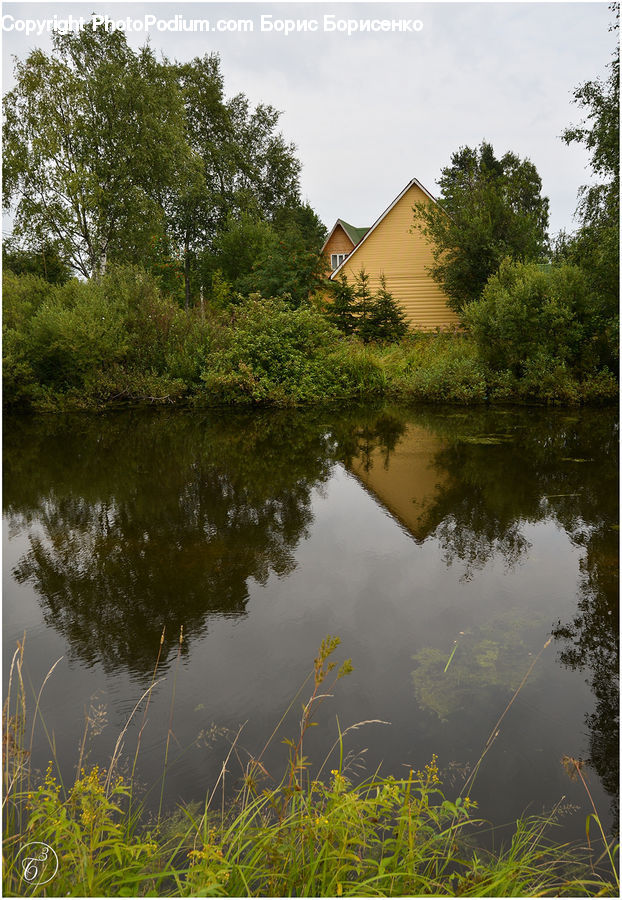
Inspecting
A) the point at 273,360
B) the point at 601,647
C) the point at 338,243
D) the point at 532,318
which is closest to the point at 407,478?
the point at 601,647

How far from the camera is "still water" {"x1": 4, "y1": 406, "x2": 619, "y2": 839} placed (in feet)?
10.8

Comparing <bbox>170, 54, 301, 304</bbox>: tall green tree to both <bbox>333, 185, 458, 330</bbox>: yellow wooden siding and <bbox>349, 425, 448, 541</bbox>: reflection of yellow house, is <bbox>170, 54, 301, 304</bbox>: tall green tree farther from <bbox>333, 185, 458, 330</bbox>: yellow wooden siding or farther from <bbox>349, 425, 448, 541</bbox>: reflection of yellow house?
<bbox>349, 425, 448, 541</bbox>: reflection of yellow house

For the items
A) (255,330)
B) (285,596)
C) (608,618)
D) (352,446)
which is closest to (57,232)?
(255,330)

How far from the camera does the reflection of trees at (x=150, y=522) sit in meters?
4.84

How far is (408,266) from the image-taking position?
25953 mm

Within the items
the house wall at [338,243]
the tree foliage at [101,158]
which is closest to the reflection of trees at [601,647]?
the tree foliage at [101,158]

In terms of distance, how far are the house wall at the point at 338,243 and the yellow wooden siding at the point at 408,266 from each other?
1215 centimetres

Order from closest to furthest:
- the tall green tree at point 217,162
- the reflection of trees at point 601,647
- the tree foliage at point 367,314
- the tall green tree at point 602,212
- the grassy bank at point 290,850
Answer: the grassy bank at point 290,850
the reflection of trees at point 601,647
the tall green tree at point 602,212
the tree foliage at point 367,314
the tall green tree at point 217,162

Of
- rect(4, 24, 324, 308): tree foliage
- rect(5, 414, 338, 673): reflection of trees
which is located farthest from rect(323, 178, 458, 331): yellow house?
rect(5, 414, 338, 673): reflection of trees

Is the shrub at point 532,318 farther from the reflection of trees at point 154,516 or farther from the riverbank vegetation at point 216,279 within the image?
the reflection of trees at point 154,516

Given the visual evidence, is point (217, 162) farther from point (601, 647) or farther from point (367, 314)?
point (601, 647)

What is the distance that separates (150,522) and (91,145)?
76.3ft

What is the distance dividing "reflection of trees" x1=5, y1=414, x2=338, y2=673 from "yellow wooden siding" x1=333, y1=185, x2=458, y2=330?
49.4 feet

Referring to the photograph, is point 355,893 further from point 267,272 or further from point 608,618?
point 267,272
